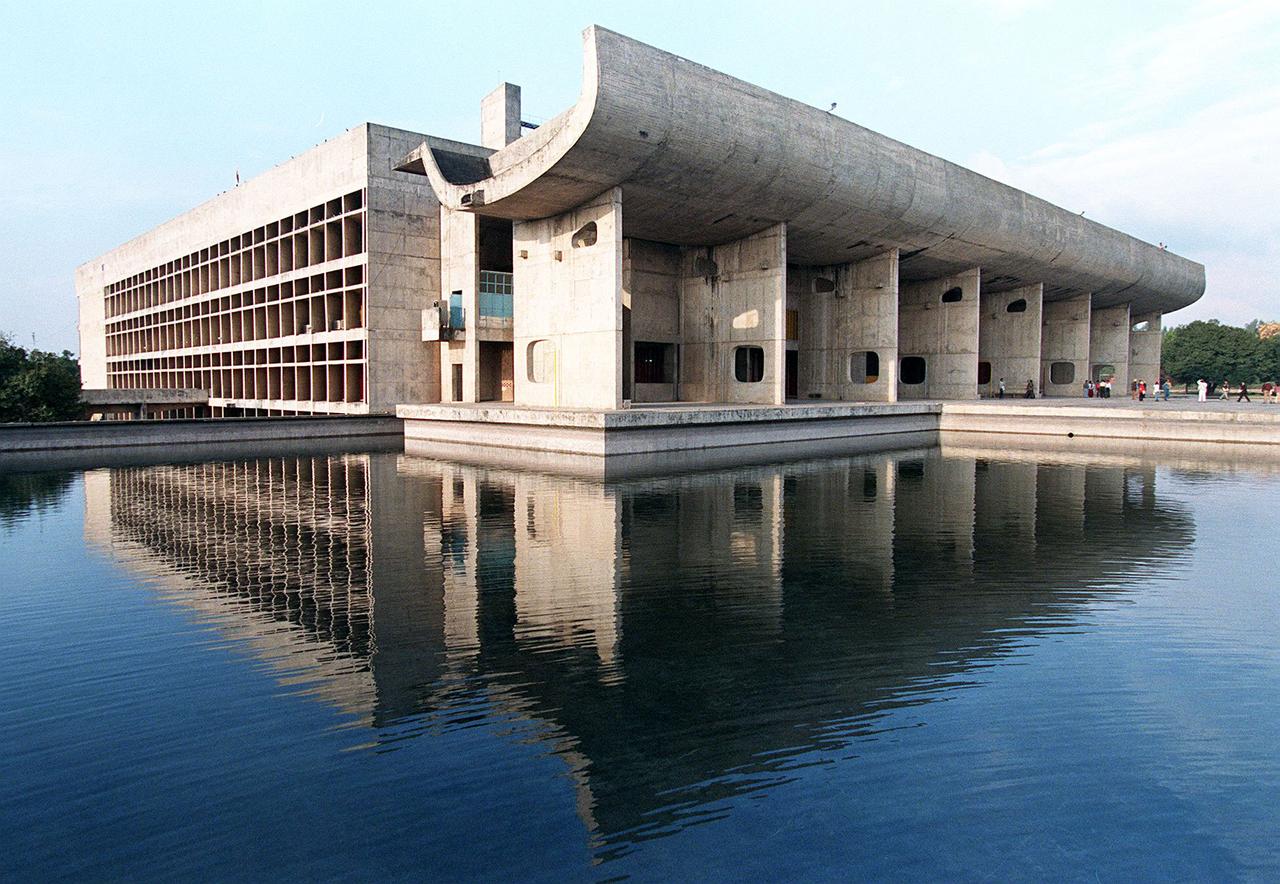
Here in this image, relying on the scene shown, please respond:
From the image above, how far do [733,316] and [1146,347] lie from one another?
4592 cm

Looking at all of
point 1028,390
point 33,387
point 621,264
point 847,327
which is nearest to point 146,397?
point 33,387

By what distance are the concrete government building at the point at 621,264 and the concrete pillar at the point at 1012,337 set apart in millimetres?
142

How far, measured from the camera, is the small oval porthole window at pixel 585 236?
82.7 ft

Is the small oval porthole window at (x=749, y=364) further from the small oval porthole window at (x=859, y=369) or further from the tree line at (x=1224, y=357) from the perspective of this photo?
the tree line at (x=1224, y=357)

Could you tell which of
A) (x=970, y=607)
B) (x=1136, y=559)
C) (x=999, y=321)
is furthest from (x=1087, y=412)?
(x=970, y=607)

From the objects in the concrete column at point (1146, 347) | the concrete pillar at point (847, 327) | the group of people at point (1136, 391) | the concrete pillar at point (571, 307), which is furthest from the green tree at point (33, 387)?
the concrete column at point (1146, 347)

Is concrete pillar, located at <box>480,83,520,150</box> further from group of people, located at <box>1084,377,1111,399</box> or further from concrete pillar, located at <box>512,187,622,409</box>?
group of people, located at <box>1084,377,1111,399</box>

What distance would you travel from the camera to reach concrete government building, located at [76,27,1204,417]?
23141 mm

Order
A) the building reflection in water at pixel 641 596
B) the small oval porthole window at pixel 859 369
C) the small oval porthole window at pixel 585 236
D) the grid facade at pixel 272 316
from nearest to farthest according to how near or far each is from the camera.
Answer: the building reflection in water at pixel 641 596 < the small oval porthole window at pixel 585 236 < the grid facade at pixel 272 316 < the small oval porthole window at pixel 859 369

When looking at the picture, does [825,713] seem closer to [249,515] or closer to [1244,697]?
[1244,697]

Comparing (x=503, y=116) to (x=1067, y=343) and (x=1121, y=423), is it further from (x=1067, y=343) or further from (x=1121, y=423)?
(x=1067, y=343)

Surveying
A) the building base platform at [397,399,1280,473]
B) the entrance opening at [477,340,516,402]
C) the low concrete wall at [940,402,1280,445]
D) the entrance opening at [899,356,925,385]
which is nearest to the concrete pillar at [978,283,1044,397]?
the entrance opening at [899,356,925,385]

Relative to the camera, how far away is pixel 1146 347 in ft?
198

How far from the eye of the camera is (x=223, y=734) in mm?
5258
